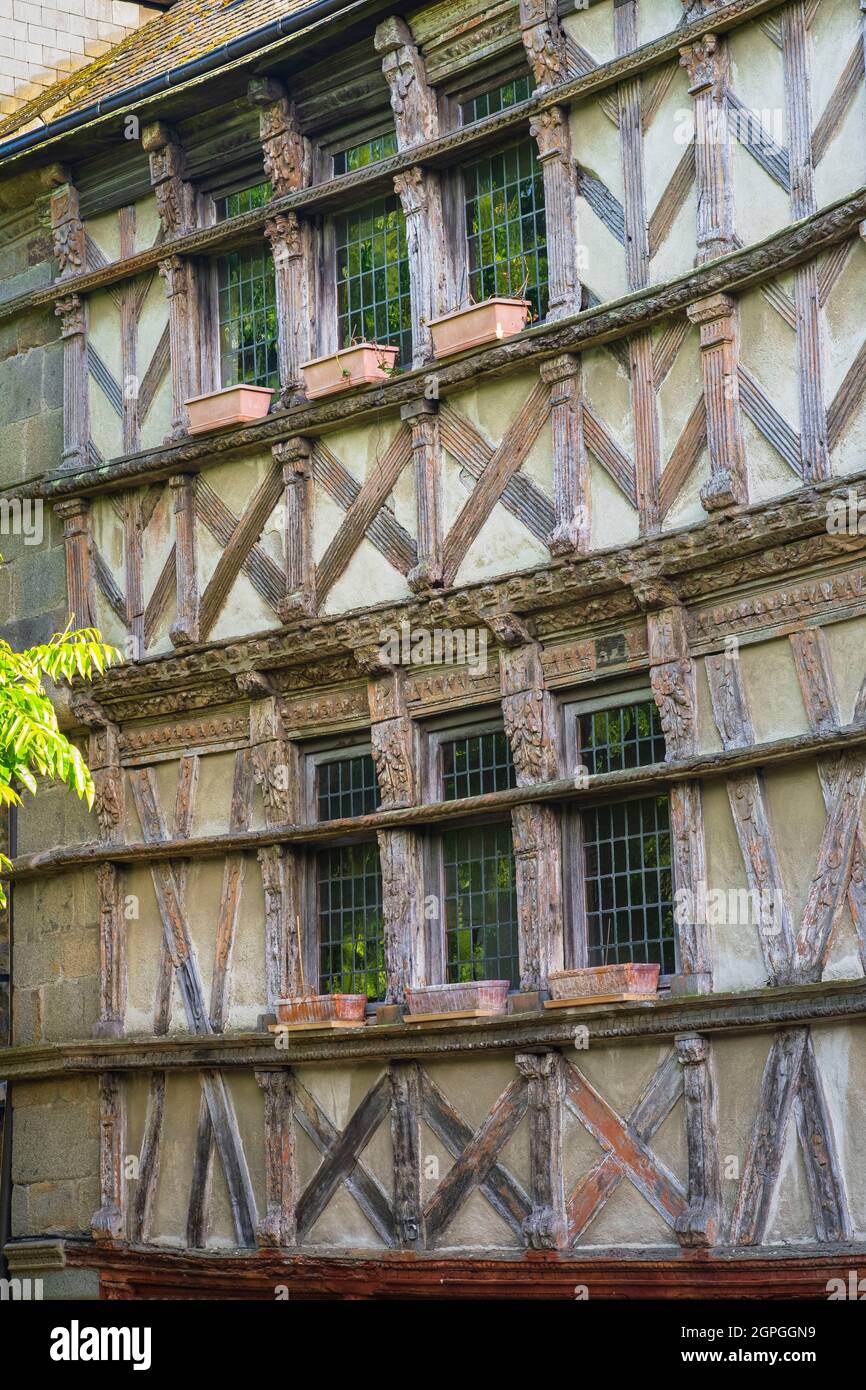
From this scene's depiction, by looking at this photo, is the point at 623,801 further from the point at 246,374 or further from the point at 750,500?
the point at 246,374

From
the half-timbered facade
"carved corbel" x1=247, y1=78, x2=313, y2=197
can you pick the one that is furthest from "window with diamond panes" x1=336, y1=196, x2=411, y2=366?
"carved corbel" x1=247, y1=78, x2=313, y2=197

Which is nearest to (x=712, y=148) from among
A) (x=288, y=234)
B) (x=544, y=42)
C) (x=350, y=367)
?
(x=544, y=42)

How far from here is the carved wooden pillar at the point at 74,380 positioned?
1539cm

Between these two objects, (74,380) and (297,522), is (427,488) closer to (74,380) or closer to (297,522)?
(297,522)

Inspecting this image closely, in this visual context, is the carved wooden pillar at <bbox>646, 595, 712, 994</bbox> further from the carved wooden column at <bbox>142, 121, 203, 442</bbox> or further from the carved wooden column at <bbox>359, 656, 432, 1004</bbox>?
the carved wooden column at <bbox>142, 121, 203, 442</bbox>

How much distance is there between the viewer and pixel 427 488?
42.8 feet

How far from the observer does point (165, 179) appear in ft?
48.9

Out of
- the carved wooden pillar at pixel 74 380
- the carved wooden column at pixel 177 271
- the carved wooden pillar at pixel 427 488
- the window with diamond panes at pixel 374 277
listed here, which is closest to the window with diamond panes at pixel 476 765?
the carved wooden pillar at pixel 427 488

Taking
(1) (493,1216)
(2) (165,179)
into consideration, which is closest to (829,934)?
(1) (493,1216)

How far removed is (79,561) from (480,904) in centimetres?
401

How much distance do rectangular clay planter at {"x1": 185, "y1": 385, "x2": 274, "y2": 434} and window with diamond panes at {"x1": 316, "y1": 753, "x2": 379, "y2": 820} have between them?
214cm

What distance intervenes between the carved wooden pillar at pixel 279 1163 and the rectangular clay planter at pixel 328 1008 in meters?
0.45

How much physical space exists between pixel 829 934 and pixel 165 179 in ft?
22.9

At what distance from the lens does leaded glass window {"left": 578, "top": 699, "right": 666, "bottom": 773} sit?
39.2 feet
